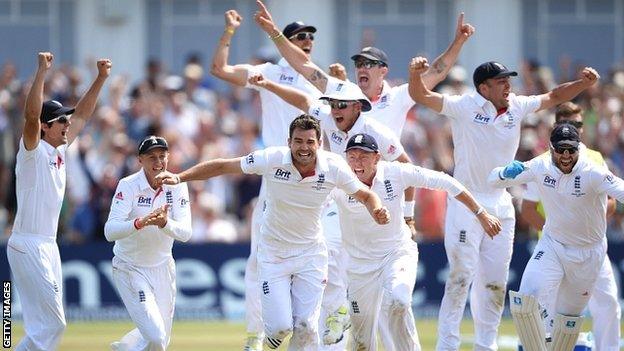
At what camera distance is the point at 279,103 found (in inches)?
A: 585

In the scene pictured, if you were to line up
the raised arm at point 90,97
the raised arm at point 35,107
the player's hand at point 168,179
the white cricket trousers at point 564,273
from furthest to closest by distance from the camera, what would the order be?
the raised arm at point 90,97
the white cricket trousers at point 564,273
the raised arm at point 35,107
the player's hand at point 168,179

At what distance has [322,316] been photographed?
14172mm

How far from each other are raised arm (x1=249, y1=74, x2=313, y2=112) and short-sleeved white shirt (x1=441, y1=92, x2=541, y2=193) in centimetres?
130

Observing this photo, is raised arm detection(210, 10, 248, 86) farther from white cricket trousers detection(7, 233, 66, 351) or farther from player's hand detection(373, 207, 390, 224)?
player's hand detection(373, 207, 390, 224)

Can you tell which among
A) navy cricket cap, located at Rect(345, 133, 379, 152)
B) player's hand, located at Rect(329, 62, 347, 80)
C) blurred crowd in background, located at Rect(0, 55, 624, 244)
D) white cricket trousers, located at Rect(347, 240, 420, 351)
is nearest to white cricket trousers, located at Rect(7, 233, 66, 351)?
white cricket trousers, located at Rect(347, 240, 420, 351)

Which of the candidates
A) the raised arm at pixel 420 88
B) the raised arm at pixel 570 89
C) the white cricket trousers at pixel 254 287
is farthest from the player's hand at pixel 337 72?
the raised arm at pixel 570 89

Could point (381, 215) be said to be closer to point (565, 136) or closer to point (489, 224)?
point (489, 224)

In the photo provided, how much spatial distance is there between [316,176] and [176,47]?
1376 cm

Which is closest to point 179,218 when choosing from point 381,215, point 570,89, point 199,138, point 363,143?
point 363,143

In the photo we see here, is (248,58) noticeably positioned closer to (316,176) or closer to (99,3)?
(99,3)

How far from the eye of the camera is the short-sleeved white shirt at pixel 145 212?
530 inches

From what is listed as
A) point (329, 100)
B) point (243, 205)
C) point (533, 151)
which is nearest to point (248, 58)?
point (243, 205)

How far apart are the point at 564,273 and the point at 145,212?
148 inches

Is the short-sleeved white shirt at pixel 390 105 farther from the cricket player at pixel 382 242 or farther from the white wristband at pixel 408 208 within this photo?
the cricket player at pixel 382 242
